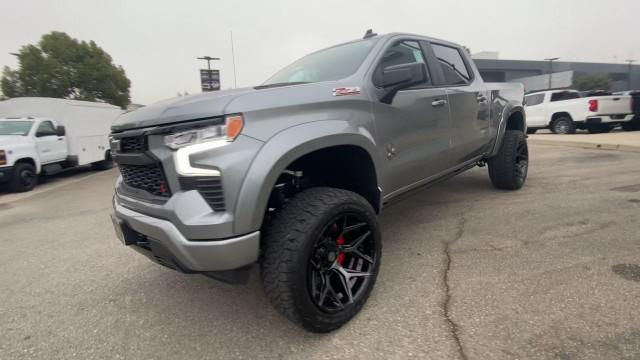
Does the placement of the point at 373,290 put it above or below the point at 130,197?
below

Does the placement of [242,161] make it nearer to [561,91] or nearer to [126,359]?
[126,359]

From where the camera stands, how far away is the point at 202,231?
176 centimetres

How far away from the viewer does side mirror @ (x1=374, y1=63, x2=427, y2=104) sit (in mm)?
2438

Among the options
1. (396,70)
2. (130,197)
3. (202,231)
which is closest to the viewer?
(202,231)

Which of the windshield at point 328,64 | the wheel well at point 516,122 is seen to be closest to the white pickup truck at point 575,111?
the wheel well at point 516,122

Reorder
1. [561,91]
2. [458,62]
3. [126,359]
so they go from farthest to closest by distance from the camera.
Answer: [561,91]
[458,62]
[126,359]

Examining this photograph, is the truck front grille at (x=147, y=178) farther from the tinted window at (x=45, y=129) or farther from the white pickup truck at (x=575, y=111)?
the white pickup truck at (x=575, y=111)

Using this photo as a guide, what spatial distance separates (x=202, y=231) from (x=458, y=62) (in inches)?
134

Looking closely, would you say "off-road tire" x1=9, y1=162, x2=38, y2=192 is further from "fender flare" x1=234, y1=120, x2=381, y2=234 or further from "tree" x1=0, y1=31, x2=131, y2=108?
"tree" x1=0, y1=31, x2=131, y2=108

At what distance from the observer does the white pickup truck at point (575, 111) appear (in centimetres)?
1127

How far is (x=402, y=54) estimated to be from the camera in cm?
311

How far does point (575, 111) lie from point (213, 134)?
13491 millimetres

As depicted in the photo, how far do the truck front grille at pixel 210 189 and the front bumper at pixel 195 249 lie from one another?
18 cm

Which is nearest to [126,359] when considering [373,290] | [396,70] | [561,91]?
[373,290]
